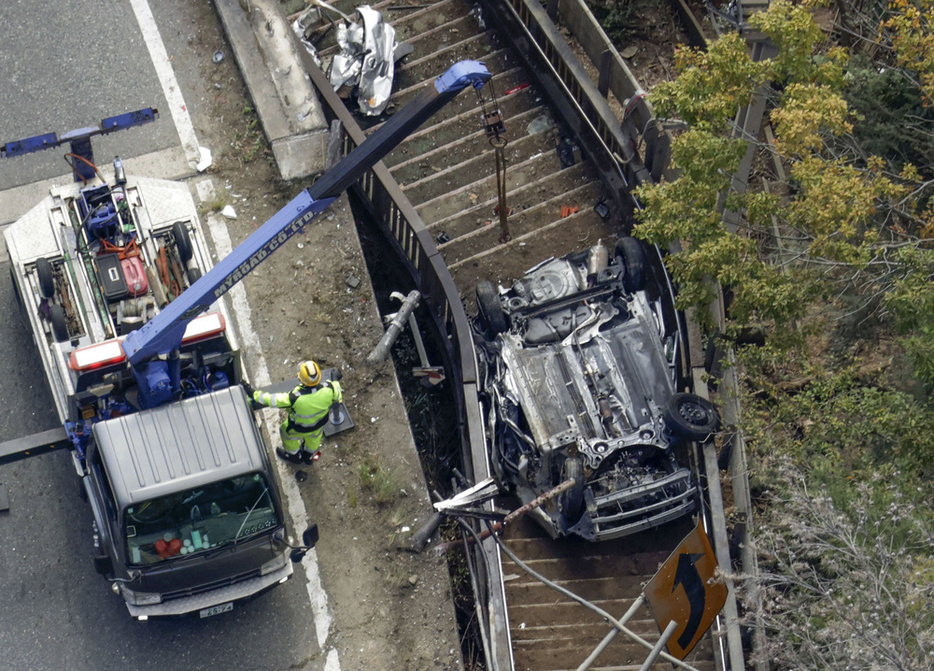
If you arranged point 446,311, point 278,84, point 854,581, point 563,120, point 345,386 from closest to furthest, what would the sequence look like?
point 854,581 → point 345,386 → point 446,311 → point 278,84 → point 563,120

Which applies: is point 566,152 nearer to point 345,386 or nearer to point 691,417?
point 345,386

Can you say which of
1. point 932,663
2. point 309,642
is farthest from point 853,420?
point 309,642

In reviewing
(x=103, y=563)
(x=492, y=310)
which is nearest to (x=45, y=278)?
(x=103, y=563)

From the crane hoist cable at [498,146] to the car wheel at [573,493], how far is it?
388 cm

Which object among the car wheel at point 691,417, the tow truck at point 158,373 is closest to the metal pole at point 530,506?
the car wheel at point 691,417

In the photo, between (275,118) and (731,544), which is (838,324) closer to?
(731,544)

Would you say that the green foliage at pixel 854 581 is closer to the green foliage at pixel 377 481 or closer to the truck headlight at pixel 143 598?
the green foliage at pixel 377 481

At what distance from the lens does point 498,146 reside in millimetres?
14125

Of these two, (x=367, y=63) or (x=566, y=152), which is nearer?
(x=367, y=63)

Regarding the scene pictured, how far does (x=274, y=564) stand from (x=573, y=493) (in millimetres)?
3483

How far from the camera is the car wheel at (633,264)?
14.0 m

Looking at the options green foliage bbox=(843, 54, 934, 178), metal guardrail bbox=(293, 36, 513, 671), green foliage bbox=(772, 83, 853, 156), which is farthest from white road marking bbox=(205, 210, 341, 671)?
green foliage bbox=(843, 54, 934, 178)

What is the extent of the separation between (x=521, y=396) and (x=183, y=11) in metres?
7.97

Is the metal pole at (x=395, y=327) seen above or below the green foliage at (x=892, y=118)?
below
